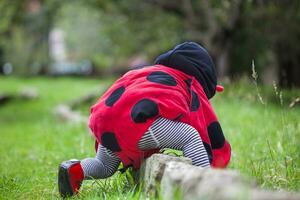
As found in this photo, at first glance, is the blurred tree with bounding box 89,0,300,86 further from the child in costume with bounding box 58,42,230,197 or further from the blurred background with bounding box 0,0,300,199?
the child in costume with bounding box 58,42,230,197

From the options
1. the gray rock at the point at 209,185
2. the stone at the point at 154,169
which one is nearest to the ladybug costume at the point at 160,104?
the stone at the point at 154,169

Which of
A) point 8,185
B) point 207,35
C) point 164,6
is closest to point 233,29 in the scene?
point 207,35

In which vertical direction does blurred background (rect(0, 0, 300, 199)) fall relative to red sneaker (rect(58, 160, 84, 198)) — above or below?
below

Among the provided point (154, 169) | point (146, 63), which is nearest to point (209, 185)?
point (154, 169)

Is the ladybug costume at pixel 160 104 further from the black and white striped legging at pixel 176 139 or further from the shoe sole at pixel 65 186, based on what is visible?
the shoe sole at pixel 65 186

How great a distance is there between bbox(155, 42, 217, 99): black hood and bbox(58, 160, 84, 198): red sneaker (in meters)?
0.89

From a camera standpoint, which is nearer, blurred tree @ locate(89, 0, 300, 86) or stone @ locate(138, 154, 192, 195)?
stone @ locate(138, 154, 192, 195)

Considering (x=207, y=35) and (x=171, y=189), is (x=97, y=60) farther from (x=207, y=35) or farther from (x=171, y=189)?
(x=171, y=189)

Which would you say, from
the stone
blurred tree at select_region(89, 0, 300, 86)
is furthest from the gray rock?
blurred tree at select_region(89, 0, 300, 86)

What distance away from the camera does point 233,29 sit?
16.2 metres

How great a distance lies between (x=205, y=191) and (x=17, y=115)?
15674 mm

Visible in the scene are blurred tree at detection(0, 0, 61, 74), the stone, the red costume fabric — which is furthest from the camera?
blurred tree at detection(0, 0, 61, 74)

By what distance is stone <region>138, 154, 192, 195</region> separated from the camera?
3201 millimetres

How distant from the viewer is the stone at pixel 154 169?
10.5 feet
